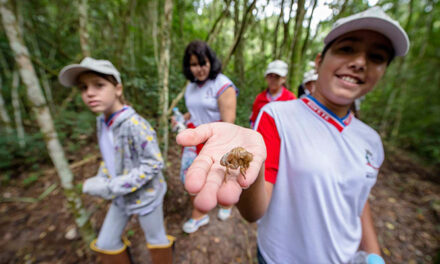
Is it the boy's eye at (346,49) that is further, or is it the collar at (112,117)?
the collar at (112,117)

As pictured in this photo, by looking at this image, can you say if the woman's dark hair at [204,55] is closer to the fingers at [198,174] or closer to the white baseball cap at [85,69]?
the white baseball cap at [85,69]

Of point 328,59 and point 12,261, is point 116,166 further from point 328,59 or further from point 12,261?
point 12,261

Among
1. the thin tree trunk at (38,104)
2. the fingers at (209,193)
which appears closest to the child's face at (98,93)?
the thin tree trunk at (38,104)

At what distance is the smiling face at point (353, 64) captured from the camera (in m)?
1.20

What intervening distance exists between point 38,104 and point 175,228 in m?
2.52

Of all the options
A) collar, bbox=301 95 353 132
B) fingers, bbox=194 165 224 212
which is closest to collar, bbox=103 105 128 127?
fingers, bbox=194 165 224 212

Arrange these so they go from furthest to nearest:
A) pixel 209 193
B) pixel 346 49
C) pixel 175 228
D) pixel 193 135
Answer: pixel 175 228
pixel 346 49
pixel 193 135
pixel 209 193

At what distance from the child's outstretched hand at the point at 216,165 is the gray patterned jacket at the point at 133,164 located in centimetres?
114

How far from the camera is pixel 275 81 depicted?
3578 millimetres

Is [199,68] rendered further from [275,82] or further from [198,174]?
[198,174]

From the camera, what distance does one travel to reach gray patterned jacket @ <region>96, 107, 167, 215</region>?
1.65m

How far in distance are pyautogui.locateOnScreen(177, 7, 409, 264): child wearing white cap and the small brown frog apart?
49cm

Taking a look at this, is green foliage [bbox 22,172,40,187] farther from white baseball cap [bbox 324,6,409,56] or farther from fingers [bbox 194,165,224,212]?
white baseball cap [bbox 324,6,409,56]

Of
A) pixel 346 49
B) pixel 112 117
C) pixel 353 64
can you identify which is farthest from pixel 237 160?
pixel 112 117
